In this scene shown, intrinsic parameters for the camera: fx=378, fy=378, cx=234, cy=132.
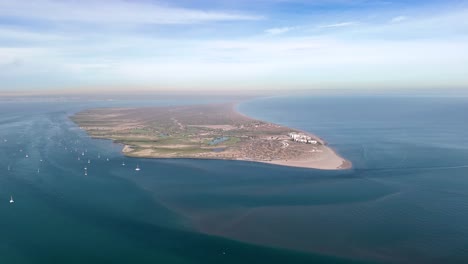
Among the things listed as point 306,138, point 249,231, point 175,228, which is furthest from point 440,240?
point 306,138

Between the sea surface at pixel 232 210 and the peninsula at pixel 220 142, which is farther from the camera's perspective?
the peninsula at pixel 220 142

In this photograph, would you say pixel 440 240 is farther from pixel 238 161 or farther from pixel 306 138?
pixel 306 138

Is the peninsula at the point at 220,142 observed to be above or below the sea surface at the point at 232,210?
above

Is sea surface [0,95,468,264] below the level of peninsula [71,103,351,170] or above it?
below

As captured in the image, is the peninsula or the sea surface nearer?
the sea surface
